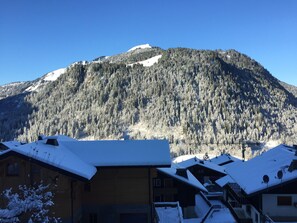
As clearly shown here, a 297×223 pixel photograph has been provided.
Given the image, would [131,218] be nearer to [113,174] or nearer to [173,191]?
[113,174]

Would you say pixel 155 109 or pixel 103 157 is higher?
pixel 155 109

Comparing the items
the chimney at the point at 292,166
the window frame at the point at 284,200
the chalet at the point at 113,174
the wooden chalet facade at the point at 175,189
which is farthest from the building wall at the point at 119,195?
the wooden chalet facade at the point at 175,189

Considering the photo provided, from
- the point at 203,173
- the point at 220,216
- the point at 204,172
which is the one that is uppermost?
the point at 204,172

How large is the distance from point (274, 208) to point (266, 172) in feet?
9.34

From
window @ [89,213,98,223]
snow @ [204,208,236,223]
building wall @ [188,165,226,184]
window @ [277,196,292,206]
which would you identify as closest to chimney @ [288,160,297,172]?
window @ [277,196,292,206]

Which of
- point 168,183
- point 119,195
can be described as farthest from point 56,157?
point 168,183

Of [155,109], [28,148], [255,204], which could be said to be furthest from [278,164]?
[155,109]

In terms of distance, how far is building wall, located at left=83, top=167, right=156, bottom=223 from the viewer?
914 inches

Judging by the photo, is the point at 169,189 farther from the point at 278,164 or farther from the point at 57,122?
the point at 57,122

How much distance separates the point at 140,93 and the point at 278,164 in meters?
160

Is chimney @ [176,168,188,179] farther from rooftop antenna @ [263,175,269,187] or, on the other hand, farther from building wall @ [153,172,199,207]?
rooftop antenna @ [263,175,269,187]

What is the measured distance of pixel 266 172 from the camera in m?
27.2

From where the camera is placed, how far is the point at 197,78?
186875mm

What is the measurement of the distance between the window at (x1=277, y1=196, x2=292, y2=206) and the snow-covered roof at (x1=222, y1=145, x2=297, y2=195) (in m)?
1.47
